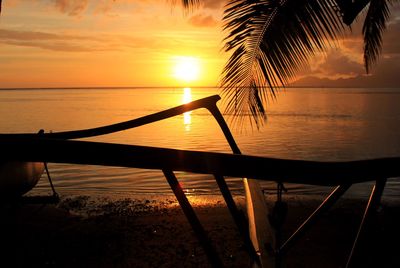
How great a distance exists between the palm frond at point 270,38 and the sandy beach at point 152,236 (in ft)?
11.4

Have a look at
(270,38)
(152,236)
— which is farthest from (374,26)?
(152,236)

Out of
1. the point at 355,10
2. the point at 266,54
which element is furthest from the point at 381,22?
the point at 266,54

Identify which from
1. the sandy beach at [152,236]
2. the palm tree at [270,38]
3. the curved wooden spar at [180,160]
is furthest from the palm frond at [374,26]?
the curved wooden spar at [180,160]

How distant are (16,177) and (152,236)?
3258 millimetres

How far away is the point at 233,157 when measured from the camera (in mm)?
937

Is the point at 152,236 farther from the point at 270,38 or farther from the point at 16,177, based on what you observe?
the point at 270,38

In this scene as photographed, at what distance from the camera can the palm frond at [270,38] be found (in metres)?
4.74

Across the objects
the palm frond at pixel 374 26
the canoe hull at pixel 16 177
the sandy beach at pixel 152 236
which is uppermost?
the palm frond at pixel 374 26

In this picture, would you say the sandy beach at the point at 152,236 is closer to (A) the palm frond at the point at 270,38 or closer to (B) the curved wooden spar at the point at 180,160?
(A) the palm frond at the point at 270,38

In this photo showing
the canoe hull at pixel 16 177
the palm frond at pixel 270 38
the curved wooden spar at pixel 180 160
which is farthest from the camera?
the canoe hull at pixel 16 177

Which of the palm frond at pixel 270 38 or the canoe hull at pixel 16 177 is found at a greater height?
the palm frond at pixel 270 38

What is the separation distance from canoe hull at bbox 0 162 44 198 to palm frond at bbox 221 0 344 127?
15.4 ft

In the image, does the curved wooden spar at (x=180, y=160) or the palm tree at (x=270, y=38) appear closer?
the curved wooden spar at (x=180, y=160)

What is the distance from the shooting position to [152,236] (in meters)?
8.52
